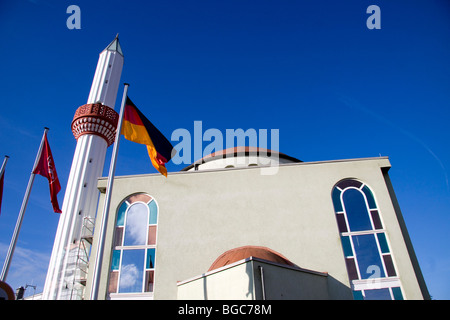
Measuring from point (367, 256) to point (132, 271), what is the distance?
10161 millimetres

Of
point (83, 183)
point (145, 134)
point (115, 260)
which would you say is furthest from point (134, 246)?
point (83, 183)

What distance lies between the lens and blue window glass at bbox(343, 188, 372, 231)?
45.1ft

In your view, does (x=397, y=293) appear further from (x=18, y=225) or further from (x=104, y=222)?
(x=18, y=225)

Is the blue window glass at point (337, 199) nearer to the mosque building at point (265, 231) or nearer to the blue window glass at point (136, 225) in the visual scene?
the mosque building at point (265, 231)

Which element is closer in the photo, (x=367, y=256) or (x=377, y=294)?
(x=377, y=294)

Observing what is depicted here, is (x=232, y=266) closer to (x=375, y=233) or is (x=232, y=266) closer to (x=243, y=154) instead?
(x=375, y=233)

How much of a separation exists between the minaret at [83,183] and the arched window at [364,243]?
1373 cm

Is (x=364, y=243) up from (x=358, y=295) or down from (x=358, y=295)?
up

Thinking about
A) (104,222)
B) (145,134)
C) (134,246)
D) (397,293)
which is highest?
(145,134)

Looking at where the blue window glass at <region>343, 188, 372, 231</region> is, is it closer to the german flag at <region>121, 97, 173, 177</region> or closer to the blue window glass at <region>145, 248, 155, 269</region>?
the german flag at <region>121, 97, 173, 177</region>

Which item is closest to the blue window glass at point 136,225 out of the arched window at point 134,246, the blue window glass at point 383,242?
the arched window at point 134,246

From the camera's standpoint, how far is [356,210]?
1411 cm
